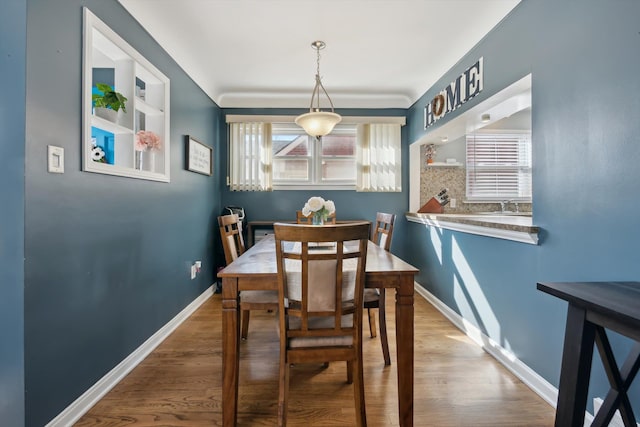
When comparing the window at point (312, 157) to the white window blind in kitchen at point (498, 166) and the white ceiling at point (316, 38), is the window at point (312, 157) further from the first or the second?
the white window blind in kitchen at point (498, 166)

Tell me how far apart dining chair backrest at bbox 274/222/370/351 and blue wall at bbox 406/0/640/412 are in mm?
1057

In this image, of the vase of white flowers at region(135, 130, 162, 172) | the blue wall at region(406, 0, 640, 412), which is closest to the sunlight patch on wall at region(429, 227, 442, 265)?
the blue wall at region(406, 0, 640, 412)

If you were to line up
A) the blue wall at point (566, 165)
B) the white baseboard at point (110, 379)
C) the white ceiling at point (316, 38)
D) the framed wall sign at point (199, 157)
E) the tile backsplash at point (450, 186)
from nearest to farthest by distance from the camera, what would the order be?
the blue wall at point (566, 165) → the white baseboard at point (110, 379) → the white ceiling at point (316, 38) → the framed wall sign at point (199, 157) → the tile backsplash at point (450, 186)

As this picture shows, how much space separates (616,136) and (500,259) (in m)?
1.02

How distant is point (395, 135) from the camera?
4.02 m

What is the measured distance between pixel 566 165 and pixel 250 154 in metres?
A: 3.32

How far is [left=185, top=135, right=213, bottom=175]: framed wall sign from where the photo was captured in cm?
295

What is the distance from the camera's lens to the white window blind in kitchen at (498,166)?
3906 millimetres

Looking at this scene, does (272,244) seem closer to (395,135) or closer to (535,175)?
(535,175)

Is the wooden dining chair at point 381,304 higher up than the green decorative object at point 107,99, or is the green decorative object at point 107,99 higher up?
the green decorative object at point 107,99

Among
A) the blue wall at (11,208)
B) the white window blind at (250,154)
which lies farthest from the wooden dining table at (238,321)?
the white window blind at (250,154)

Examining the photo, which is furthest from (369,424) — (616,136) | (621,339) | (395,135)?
(395,135)

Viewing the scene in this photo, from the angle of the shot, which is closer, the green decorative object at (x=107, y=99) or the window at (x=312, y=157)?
the green decorative object at (x=107, y=99)

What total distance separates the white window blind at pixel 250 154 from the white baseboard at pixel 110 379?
1849 millimetres
